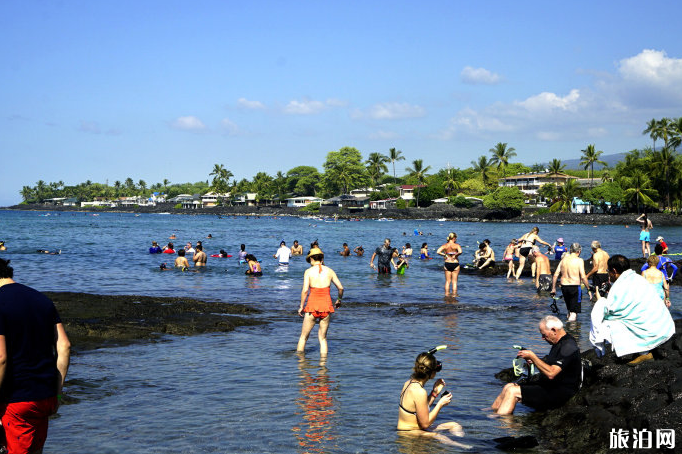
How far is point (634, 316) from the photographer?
847cm

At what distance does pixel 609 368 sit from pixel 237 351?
272 inches

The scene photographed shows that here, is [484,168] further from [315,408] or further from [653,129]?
[315,408]

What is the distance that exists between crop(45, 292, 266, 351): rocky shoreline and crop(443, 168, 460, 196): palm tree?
452 ft

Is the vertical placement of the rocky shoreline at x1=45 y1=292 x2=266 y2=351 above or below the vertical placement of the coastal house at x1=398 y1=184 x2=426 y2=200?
below

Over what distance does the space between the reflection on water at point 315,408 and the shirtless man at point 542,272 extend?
11111 mm

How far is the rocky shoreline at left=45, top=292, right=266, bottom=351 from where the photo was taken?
13719 mm

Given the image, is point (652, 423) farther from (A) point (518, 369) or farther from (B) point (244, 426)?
(B) point (244, 426)

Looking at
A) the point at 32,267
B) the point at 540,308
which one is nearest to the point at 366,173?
the point at 32,267

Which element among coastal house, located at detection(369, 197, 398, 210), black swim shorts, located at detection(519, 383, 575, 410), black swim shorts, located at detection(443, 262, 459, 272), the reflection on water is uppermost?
coastal house, located at detection(369, 197, 398, 210)

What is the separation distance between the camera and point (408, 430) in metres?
7.91

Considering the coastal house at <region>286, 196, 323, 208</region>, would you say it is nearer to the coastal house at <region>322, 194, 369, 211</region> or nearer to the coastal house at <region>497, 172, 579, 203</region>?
the coastal house at <region>322, 194, 369, 211</region>

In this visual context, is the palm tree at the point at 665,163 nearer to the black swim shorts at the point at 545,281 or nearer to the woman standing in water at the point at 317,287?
the black swim shorts at the point at 545,281

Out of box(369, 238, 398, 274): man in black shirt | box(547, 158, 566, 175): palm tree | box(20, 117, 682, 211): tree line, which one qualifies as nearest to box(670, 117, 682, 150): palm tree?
box(20, 117, 682, 211): tree line

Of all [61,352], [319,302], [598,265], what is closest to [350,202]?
[598,265]
